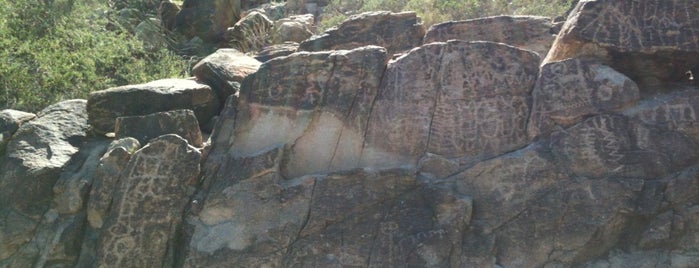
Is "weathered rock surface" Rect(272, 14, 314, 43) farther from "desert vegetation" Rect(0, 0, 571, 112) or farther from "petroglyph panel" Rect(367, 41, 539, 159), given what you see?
"petroglyph panel" Rect(367, 41, 539, 159)

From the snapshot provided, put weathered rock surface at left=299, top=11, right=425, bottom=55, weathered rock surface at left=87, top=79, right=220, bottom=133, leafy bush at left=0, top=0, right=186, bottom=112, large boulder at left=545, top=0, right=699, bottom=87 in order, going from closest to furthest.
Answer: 1. large boulder at left=545, top=0, right=699, bottom=87
2. weathered rock surface at left=87, top=79, right=220, bottom=133
3. weathered rock surface at left=299, top=11, right=425, bottom=55
4. leafy bush at left=0, top=0, right=186, bottom=112

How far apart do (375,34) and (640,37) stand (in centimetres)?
237

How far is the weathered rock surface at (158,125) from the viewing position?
541 cm

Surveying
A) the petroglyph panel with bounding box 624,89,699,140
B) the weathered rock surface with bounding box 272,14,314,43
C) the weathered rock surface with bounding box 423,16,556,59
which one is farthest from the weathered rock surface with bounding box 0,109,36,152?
the petroglyph panel with bounding box 624,89,699,140

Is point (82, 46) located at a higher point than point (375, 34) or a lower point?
lower

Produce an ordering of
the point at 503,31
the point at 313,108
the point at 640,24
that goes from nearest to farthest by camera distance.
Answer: the point at 640,24
the point at 313,108
the point at 503,31

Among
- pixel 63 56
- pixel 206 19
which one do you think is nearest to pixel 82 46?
pixel 63 56

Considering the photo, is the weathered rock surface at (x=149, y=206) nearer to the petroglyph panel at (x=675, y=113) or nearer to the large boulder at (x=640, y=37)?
the large boulder at (x=640, y=37)

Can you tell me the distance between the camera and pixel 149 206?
506 centimetres

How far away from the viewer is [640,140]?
183 inches

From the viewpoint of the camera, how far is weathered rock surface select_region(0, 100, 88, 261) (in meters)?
5.15

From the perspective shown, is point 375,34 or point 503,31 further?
point 375,34

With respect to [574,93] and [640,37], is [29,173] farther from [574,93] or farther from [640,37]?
[640,37]

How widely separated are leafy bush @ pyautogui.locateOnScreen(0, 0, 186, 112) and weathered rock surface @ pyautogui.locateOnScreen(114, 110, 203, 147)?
1993 mm
